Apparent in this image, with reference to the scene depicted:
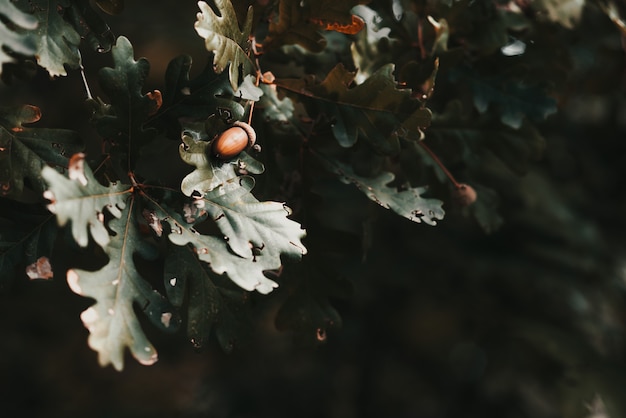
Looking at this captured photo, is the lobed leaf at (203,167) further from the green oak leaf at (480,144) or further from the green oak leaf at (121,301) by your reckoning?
the green oak leaf at (480,144)

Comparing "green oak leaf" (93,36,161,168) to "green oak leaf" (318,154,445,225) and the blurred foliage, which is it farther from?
"green oak leaf" (318,154,445,225)

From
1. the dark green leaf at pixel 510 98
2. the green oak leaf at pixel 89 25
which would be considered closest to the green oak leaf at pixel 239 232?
the green oak leaf at pixel 89 25

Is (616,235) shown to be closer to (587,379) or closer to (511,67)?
(587,379)

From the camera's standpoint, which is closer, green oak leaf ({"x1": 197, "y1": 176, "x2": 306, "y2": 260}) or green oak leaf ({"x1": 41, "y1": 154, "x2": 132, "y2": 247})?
green oak leaf ({"x1": 41, "y1": 154, "x2": 132, "y2": 247})

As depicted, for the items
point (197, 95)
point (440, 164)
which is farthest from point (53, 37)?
point (440, 164)

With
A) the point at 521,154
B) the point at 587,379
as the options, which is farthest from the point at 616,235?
the point at 521,154

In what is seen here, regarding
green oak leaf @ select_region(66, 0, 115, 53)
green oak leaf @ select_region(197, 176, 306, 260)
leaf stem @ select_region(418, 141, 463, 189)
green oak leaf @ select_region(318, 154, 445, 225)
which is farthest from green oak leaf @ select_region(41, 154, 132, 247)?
leaf stem @ select_region(418, 141, 463, 189)
